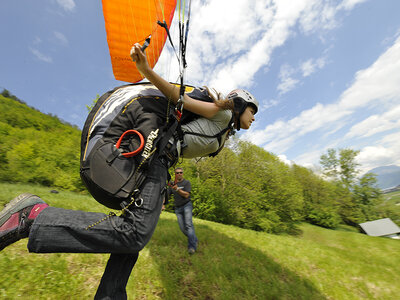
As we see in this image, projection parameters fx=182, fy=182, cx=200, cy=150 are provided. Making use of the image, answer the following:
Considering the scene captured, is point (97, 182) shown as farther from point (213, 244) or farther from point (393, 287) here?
point (393, 287)

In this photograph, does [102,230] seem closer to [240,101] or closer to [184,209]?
[240,101]

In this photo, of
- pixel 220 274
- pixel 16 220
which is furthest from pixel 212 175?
pixel 16 220

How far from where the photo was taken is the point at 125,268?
Result: 5.67 ft

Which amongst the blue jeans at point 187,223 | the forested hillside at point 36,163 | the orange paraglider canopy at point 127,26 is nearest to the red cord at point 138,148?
the orange paraglider canopy at point 127,26

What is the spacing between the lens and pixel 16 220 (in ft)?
4.17

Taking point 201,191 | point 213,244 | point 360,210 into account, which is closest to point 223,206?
point 201,191

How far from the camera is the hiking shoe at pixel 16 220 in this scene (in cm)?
124

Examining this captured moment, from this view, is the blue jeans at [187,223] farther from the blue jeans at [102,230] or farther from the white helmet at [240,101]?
the white helmet at [240,101]

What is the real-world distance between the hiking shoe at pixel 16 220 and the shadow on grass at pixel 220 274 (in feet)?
7.97

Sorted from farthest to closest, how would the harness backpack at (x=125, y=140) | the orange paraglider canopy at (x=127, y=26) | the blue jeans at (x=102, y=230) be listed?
the orange paraglider canopy at (x=127, y=26)
the harness backpack at (x=125, y=140)
the blue jeans at (x=102, y=230)

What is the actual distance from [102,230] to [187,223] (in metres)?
3.93

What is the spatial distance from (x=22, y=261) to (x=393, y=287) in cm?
846

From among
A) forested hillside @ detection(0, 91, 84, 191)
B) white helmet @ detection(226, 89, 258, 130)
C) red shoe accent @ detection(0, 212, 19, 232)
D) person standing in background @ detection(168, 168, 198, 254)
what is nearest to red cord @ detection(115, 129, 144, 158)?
red shoe accent @ detection(0, 212, 19, 232)

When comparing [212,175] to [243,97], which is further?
[212,175]
